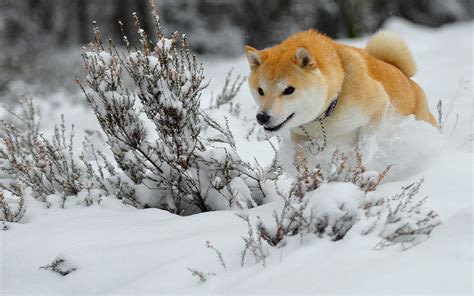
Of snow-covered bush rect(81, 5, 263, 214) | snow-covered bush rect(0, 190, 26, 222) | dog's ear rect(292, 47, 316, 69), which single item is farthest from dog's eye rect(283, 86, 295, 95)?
snow-covered bush rect(0, 190, 26, 222)

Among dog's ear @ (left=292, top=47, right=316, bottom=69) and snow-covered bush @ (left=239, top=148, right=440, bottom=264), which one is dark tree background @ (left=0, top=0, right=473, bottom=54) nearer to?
dog's ear @ (left=292, top=47, right=316, bottom=69)

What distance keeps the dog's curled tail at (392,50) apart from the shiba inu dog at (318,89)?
0.50 meters

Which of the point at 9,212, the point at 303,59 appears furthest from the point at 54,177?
the point at 303,59

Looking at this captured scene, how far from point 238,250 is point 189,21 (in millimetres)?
10181

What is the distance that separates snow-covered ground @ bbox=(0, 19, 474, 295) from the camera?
2342 mm

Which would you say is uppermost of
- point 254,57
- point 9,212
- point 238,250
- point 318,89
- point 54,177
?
point 254,57

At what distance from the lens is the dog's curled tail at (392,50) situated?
4.72 m

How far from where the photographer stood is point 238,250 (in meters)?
2.81

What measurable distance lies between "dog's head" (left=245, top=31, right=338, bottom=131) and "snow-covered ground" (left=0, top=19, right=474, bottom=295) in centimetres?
51

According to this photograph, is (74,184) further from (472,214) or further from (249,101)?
(249,101)

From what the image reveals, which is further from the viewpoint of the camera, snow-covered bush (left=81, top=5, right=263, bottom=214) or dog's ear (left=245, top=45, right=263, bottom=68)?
dog's ear (left=245, top=45, right=263, bottom=68)

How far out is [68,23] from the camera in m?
12.8

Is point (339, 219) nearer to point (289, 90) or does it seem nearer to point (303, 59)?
point (289, 90)

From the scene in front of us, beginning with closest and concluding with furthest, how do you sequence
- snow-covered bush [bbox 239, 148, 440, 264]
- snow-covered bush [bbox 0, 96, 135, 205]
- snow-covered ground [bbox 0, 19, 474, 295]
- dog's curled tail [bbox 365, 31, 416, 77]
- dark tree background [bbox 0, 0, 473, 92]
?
snow-covered ground [bbox 0, 19, 474, 295]
snow-covered bush [bbox 239, 148, 440, 264]
snow-covered bush [bbox 0, 96, 135, 205]
dog's curled tail [bbox 365, 31, 416, 77]
dark tree background [bbox 0, 0, 473, 92]
